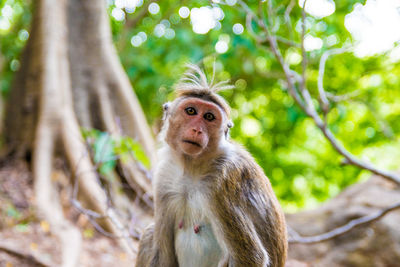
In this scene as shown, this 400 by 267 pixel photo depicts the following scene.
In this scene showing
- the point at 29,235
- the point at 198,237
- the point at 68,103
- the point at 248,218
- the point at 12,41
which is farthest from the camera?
the point at 12,41

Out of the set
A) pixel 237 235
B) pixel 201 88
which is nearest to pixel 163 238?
pixel 237 235

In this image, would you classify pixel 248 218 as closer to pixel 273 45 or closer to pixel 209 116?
pixel 209 116

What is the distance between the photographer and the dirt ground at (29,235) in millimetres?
5184

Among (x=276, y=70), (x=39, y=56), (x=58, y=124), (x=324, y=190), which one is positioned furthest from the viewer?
(x=324, y=190)

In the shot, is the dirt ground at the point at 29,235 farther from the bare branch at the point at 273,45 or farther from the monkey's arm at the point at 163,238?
the bare branch at the point at 273,45

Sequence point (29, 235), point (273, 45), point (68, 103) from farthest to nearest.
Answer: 1. point (68, 103)
2. point (29, 235)
3. point (273, 45)

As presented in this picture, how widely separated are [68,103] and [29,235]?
92.2 inches

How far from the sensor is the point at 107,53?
27.1 ft

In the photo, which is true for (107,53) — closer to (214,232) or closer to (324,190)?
(214,232)

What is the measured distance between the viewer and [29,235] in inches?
230

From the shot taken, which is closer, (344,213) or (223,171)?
(223,171)

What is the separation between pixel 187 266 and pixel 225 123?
4.03ft

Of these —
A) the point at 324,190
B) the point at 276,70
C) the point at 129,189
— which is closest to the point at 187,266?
the point at 129,189

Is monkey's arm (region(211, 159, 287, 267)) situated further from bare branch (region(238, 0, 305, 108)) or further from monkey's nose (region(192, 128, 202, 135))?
bare branch (region(238, 0, 305, 108))
